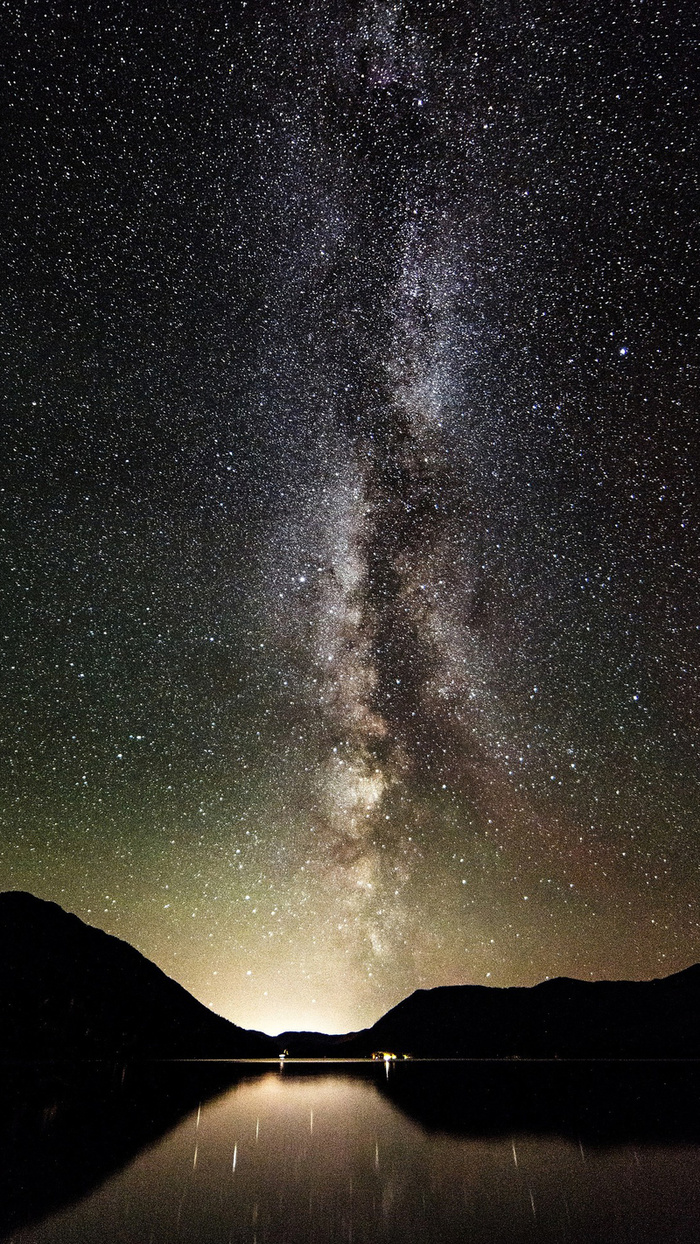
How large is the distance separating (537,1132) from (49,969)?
207m

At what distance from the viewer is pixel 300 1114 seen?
2467 cm

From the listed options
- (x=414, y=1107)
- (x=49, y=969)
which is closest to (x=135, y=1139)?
(x=414, y=1107)

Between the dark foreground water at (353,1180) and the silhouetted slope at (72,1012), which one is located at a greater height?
the dark foreground water at (353,1180)

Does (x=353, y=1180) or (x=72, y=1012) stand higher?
(x=353, y=1180)

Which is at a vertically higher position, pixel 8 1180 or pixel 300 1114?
pixel 8 1180

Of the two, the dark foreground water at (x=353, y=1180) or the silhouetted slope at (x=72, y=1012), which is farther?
the silhouetted slope at (x=72, y=1012)

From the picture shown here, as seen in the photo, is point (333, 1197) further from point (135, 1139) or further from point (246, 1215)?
point (135, 1139)

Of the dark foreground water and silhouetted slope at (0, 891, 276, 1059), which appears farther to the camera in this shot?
silhouetted slope at (0, 891, 276, 1059)

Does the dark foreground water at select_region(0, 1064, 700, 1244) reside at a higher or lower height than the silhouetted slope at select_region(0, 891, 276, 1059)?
higher

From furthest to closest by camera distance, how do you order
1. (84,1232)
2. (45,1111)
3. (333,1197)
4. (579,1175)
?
(45,1111) < (579,1175) < (333,1197) < (84,1232)

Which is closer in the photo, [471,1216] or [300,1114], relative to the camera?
[471,1216]

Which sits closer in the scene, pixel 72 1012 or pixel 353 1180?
pixel 353 1180

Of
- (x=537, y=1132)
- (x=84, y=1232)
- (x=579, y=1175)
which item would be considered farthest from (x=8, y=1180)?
(x=537, y=1132)

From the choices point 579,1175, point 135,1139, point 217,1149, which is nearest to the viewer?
point 579,1175
